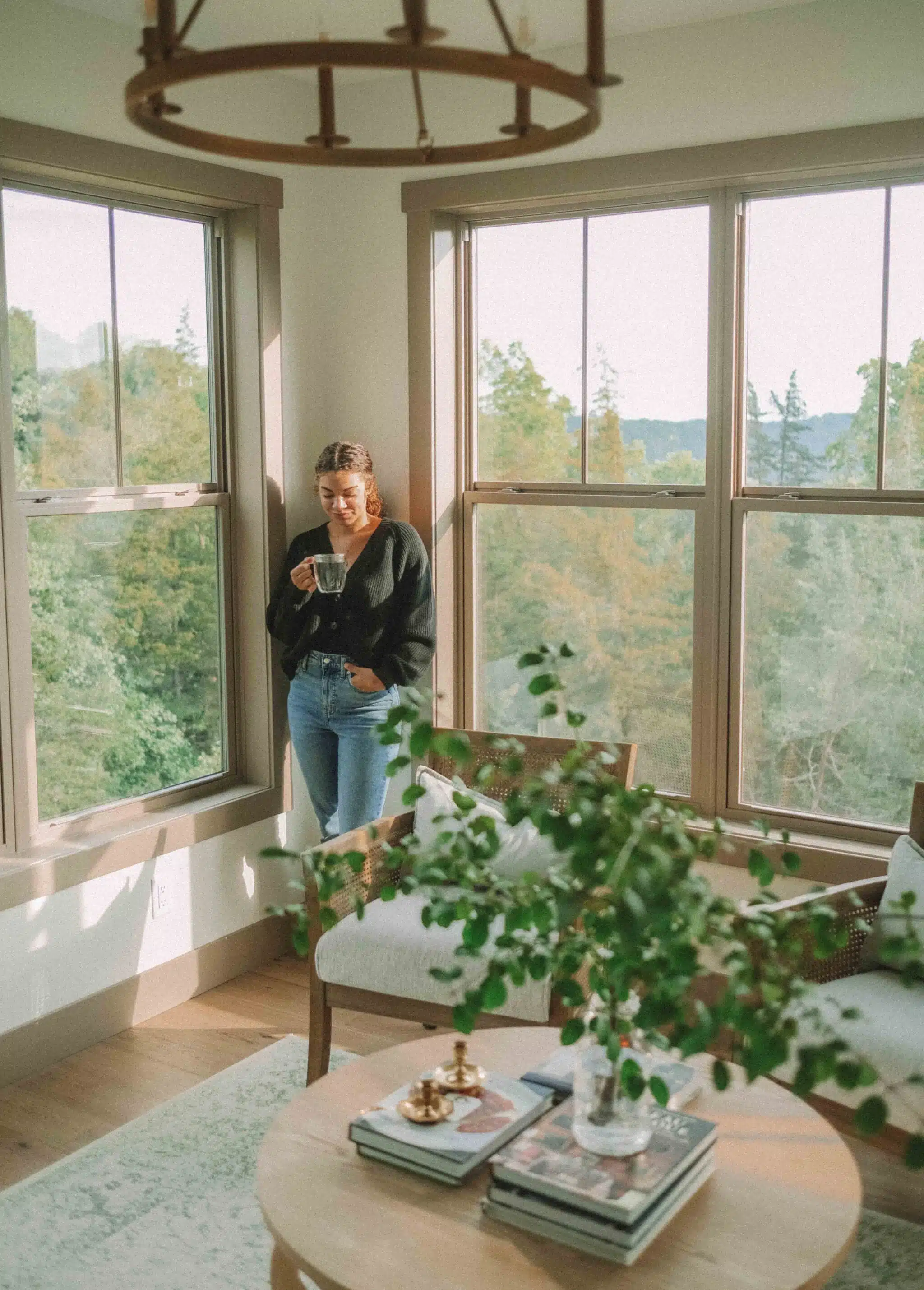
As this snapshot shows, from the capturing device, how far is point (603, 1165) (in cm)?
186

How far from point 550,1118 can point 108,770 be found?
1967mm

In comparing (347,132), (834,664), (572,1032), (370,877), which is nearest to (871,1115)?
(572,1032)

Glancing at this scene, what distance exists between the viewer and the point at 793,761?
3467 mm

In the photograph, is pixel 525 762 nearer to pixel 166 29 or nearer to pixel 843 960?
pixel 843 960

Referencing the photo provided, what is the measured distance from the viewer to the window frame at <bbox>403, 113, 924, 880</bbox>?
3.25 m

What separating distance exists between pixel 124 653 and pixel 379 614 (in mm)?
720

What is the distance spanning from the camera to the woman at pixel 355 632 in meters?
3.65

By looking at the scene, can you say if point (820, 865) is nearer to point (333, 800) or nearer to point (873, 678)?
point (873, 678)

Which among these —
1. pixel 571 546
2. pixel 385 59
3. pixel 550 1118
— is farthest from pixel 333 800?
pixel 385 59

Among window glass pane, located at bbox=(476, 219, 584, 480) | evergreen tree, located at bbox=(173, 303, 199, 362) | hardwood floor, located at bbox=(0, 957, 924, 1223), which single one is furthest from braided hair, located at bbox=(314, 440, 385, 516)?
hardwood floor, located at bbox=(0, 957, 924, 1223)

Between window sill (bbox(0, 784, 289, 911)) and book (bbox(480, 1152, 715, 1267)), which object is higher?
window sill (bbox(0, 784, 289, 911))

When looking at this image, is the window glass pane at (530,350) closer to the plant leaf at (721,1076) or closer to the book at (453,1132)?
the book at (453,1132)

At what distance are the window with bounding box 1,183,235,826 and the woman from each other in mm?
320

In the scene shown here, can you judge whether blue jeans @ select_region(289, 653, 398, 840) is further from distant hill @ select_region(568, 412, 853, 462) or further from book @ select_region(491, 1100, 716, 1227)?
book @ select_region(491, 1100, 716, 1227)
